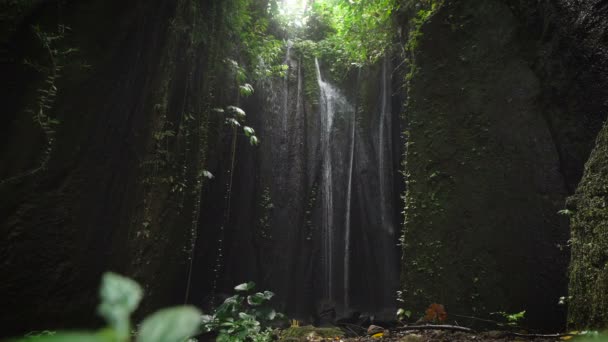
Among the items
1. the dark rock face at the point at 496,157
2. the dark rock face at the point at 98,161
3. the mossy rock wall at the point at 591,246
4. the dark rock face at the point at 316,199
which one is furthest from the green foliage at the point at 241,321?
the mossy rock wall at the point at 591,246

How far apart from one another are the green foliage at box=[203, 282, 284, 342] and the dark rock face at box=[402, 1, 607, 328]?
5.99 feet

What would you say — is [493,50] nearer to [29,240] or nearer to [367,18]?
[367,18]

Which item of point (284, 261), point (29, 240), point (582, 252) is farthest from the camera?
point (284, 261)

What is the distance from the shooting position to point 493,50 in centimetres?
370

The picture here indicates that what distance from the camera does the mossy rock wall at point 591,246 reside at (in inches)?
69.1

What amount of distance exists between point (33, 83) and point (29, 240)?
116 cm

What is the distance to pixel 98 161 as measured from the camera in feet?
9.41

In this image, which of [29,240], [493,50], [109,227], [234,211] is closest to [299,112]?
[234,211]

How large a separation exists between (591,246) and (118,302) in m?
2.54

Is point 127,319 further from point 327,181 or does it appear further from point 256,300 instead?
point 327,181

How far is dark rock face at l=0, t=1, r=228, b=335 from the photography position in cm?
224

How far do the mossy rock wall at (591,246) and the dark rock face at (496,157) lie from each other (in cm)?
111

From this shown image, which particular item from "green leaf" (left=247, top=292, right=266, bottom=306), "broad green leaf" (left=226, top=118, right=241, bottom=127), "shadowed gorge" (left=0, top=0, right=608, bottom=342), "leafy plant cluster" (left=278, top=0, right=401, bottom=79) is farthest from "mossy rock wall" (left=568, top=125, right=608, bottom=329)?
"broad green leaf" (left=226, top=118, right=241, bottom=127)

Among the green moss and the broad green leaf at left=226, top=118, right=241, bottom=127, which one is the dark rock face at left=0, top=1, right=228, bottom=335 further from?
the green moss
